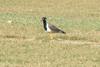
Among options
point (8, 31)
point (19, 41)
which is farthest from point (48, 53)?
point (8, 31)

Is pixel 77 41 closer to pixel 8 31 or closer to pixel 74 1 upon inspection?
pixel 8 31

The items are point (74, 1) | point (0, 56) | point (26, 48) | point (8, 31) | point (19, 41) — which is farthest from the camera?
point (74, 1)

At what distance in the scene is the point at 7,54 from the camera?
12.8 metres

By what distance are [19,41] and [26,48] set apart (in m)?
1.52

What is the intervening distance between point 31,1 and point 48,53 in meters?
26.1

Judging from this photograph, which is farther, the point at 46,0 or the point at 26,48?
the point at 46,0

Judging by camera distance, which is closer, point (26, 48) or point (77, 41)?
point (26, 48)

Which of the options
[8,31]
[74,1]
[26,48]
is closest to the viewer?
[26,48]

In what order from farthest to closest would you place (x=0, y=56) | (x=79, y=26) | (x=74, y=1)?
(x=74, y=1) < (x=79, y=26) < (x=0, y=56)

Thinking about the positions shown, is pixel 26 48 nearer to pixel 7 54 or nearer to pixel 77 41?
pixel 7 54

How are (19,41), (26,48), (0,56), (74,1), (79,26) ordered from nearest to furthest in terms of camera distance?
(0,56), (26,48), (19,41), (79,26), (74,1)

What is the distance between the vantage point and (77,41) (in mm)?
16094

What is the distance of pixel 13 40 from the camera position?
1553 cm

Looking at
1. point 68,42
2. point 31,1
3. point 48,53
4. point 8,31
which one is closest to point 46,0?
point 31,1
